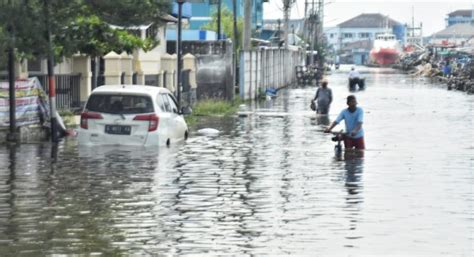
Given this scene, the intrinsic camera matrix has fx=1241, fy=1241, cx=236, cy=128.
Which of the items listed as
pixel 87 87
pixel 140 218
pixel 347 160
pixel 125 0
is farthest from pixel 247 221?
pixel 87 87

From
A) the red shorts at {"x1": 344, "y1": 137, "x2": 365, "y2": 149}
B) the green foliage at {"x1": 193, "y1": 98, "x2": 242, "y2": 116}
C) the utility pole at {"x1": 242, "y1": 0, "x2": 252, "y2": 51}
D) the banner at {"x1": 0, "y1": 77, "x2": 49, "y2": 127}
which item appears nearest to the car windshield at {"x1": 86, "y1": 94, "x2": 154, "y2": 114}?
the banner at {"x1": 0, "y1": 77, "x2": 49, "y2": 127}

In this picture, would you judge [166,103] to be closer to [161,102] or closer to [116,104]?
[161,102]

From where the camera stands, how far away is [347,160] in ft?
79.3

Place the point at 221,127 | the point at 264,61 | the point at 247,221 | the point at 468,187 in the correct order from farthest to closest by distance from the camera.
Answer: the point at 264,61 → the point at 221,127 → the point at 468,187 → the point at 247,221

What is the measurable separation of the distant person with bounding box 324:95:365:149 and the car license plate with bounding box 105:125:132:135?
4.38 meters

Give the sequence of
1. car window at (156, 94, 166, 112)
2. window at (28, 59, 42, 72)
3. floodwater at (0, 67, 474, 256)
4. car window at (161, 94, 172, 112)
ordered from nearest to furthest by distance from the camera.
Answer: floodwater at (0, 67, 474, 256), car window at (156, 94, 166, 112), car window at (161, 94, 172, 112), window at (28, 59, 42, 72)

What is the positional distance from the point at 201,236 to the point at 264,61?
174 feet

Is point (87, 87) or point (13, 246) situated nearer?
point (13, 246)

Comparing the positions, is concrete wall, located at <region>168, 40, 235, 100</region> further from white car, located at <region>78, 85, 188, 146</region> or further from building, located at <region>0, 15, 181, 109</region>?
white car, located at <region>78, 85, 188, 146</region>

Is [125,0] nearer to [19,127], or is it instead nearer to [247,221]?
[19,127]

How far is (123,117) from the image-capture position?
2605 centimetres

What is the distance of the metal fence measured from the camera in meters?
36.4

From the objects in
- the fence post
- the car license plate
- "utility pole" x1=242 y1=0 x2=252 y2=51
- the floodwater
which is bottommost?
the floodwater

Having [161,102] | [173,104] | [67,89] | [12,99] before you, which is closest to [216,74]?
[67,89]
